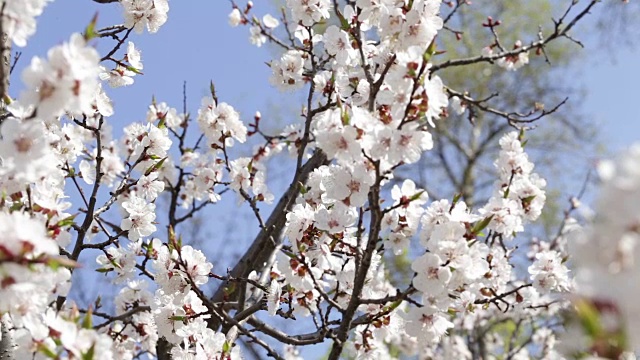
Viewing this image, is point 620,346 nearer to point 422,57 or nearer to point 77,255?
point 422,57

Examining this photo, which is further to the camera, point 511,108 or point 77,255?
point 511,108

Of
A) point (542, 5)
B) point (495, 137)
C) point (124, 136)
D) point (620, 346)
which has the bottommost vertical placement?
point (620, 346)

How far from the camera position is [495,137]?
8766mm

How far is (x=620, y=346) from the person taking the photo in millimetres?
854

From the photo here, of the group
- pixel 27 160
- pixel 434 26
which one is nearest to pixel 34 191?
pixel 27 160

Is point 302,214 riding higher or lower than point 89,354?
higher

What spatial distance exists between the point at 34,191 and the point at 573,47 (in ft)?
27.8

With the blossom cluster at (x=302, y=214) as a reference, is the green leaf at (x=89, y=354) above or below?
below

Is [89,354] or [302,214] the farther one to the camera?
[302,214]

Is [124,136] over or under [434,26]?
over

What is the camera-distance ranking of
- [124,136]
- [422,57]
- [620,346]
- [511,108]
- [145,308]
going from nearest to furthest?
A: [620,346]
[422,57]
[145,308]
[124,136]
[511,108]

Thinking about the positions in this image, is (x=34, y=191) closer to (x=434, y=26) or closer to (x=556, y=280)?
(x=434, y=26)

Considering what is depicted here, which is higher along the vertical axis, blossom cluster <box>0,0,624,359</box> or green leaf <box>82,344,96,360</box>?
blossom cluster <box>0,0,624,359</box>

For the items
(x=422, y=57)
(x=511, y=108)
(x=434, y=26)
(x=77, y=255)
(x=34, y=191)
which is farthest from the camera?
(x=511, y=108)
